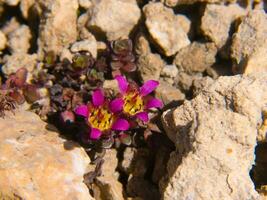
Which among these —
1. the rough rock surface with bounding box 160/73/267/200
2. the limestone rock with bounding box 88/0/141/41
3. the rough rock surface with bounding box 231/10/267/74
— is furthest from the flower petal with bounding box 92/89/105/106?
the rough rock surface with bounding box 231/10/267/74

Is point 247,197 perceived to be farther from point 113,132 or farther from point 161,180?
point 113,132

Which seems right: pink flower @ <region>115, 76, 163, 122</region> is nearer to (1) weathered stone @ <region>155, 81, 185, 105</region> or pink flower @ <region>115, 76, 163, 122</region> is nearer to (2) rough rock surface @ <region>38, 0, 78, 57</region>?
(1) weathered stone @ <region>155, 81, 185, 105</region>

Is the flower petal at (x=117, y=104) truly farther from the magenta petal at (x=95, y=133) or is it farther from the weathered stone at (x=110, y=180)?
the weathered stone at (x=110, y=180)

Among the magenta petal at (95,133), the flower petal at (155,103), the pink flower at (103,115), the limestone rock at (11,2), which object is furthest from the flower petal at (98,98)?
the limestone rock at (11,2)

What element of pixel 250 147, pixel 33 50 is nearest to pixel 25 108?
pixel 33 50

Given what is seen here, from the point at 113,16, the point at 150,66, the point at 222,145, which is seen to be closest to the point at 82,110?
the point at 150,66

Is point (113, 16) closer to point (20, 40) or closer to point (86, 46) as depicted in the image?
point (86, 46)
